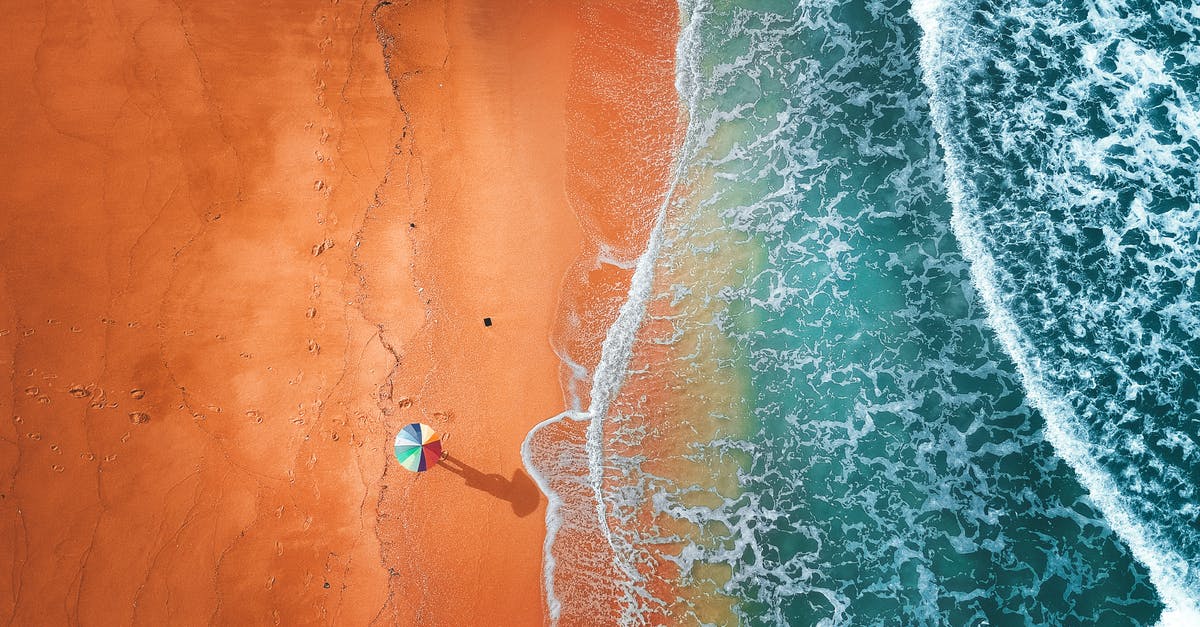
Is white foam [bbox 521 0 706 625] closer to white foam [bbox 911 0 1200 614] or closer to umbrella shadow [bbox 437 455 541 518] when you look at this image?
umbrella shadow [bbox 437 455 541 518]

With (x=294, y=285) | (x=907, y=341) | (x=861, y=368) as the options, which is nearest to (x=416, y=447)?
(x=294, y=285)

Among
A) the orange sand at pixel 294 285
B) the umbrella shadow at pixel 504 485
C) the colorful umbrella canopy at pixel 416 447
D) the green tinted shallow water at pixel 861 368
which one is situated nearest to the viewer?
the colorful umbrella canopy at pixel 416 447

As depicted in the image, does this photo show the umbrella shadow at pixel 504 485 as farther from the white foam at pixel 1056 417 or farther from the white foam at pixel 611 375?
the white foam at pixel 1056 417

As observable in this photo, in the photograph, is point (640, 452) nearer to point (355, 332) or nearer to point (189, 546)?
point (355, 332)

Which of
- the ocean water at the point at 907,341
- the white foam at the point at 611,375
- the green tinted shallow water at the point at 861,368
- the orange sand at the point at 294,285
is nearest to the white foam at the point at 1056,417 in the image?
the ocean water at the point at 907,341

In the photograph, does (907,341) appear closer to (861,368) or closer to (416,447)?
(861,368)

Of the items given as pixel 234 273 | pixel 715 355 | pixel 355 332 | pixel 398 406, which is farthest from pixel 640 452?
pixel 234 273

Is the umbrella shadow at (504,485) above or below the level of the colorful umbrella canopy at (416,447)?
below
